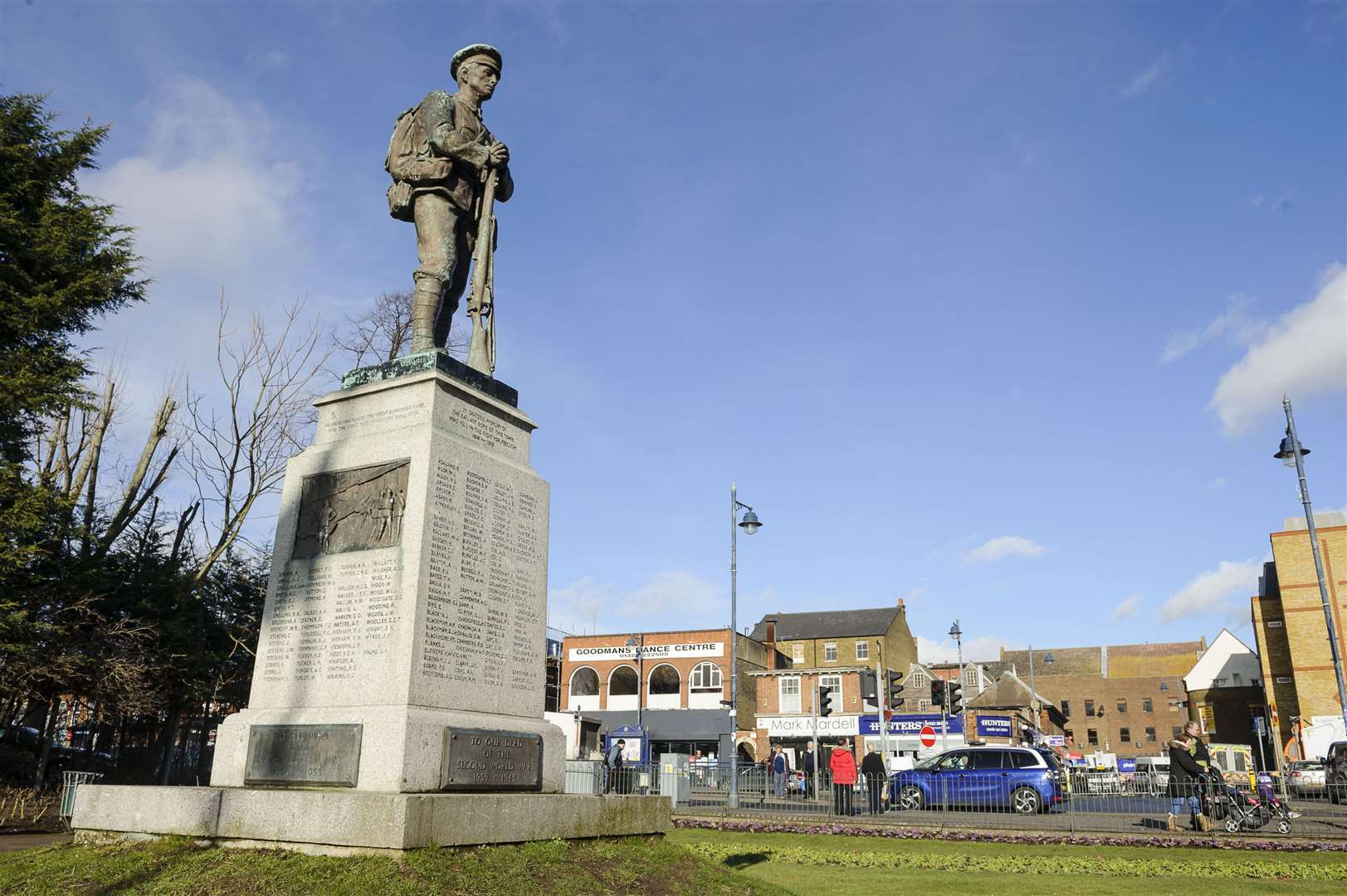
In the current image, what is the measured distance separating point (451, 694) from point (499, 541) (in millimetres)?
1412

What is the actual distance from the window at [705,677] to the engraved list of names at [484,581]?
49.9 meters

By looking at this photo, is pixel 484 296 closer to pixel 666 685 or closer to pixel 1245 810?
pixel 1245 810

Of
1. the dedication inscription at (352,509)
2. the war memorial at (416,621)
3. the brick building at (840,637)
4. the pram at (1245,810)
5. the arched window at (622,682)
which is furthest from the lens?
the brick building at (840,637)

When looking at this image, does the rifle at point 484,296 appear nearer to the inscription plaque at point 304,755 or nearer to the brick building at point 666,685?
the inscription plaque at point 304,755

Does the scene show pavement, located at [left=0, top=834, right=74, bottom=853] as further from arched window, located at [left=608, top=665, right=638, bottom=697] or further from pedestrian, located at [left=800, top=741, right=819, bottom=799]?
arched window, located at [left=608, top=665, right=638, bottom=697]

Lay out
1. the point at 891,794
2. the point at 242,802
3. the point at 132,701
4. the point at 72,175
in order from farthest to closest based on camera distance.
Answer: the point at 891,794, the point at 72,175, the point at 132,701, the point at 242,802

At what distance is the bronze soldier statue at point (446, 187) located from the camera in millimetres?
8656

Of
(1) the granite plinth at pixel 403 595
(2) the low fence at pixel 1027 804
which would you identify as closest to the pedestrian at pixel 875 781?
(2) the low fence at pixel 1027 804

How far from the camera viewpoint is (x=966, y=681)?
80188 millimetres

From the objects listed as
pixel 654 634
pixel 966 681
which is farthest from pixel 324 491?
pixel 966 681

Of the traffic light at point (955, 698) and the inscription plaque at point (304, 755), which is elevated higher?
the traffic light at point (955, 698)

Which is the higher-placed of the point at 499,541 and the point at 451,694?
the point at 499,541

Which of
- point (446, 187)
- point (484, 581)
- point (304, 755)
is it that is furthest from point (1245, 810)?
point (446, 187)

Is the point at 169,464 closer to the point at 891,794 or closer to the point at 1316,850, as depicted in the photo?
the point at 891,794
